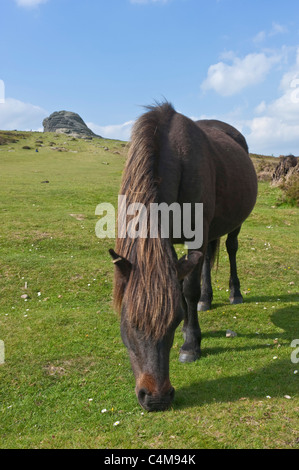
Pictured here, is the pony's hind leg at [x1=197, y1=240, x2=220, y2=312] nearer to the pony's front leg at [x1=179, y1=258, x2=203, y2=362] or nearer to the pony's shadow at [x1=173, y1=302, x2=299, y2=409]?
the pony's shadow at [x1=173, y1=302, x2=299, y2=409]

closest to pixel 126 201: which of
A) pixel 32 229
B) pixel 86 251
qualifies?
pixel 86 251

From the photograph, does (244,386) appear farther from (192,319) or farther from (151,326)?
(151,326)

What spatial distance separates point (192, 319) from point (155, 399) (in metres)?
2.27

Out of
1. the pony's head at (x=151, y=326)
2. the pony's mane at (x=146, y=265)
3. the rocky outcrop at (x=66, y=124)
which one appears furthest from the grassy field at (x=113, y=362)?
the rocky outcrop at (x=66, y=124)

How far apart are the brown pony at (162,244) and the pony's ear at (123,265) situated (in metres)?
0.01

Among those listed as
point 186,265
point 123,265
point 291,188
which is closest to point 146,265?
point 123,265

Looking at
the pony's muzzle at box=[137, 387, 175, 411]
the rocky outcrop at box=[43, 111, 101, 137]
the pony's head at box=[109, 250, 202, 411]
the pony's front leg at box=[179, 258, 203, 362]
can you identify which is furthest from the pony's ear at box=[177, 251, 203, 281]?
the rocky outcrop at box=[43, 111, 101, 137]

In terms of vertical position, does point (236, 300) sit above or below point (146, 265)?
below

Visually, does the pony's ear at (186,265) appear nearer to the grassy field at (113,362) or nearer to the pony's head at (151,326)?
the pony's head at (151,326)

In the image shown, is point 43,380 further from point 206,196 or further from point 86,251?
point 86,251

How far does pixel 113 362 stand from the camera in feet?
19.0

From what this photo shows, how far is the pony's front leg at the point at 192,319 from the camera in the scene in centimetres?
561

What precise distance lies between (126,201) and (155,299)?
1214 mm

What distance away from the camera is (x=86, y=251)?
12.0m
